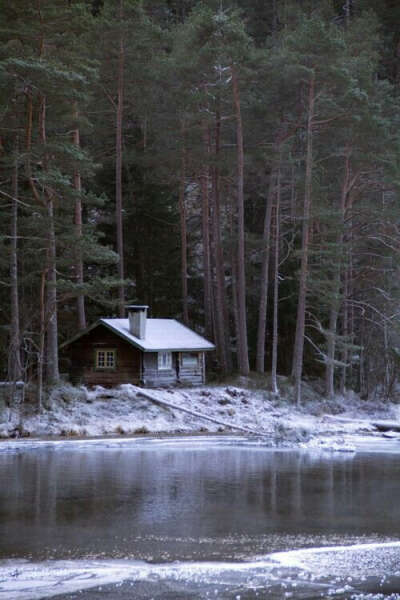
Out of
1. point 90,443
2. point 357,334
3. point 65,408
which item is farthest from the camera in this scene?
point 357,334

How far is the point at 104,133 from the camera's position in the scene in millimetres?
43781

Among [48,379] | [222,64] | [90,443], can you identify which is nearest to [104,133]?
[222,64]

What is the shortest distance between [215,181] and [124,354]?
997 centimetres

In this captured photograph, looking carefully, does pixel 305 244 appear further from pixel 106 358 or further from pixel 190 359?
pixel 106 358

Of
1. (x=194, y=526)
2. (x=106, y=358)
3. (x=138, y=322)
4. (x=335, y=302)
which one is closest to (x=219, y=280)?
(x=335, y=302)

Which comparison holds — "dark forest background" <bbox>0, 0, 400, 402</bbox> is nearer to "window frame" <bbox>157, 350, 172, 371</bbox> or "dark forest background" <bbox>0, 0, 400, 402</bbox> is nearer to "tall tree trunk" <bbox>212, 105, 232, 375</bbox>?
"tall tree trunk" <bbox>212, 105, 232, 375</bbox>

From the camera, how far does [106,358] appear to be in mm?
37062

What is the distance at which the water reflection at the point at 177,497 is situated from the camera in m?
15.9

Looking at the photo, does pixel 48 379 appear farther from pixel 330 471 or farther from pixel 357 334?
pixel 357 334

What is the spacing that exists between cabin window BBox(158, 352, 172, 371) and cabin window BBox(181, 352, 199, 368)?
2.80 feet

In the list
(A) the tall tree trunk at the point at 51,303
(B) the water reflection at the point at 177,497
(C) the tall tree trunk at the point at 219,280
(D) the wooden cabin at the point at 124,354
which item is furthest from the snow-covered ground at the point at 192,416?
(C) the tall tree trunk at the point at 219,280

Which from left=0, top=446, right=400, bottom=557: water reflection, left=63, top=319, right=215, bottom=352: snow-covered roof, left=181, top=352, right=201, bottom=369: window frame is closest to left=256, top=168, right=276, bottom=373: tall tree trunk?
left=63, top=319, right=215, bottom=352: snow-covered roof

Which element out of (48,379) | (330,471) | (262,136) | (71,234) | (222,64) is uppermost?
(222,64)

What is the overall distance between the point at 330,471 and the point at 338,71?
18.9 meters
